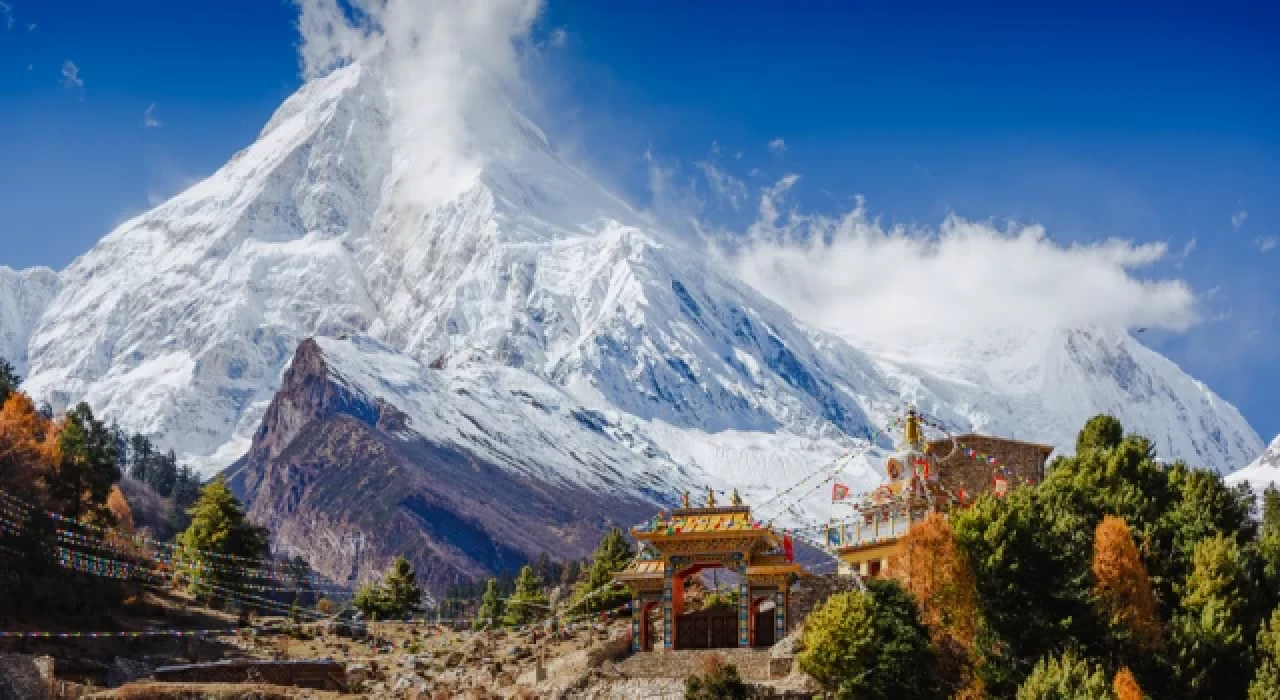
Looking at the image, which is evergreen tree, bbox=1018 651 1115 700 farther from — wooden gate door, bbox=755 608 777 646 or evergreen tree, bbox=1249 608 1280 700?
wooden gate door, bbox=755 608 777 646

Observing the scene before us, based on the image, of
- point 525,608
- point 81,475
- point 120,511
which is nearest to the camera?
point 81,475

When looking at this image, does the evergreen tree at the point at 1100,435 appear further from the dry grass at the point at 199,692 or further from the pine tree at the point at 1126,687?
the dry grass at the point at 199,692

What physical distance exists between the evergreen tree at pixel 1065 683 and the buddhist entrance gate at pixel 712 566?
1158cm

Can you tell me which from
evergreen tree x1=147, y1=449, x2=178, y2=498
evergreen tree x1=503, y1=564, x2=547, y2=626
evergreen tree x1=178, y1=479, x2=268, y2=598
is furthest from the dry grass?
evergreen tree x1=147, y1=449, x2=178, y2=498

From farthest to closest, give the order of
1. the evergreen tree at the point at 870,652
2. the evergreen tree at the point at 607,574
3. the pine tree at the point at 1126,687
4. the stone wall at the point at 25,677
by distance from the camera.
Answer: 1. the evergreen tree at the point at 607,574
2. the stone wall at the point at 25,677
3. the evergreen tree at the point at 870,652
4. the pine tree at the point at 1126,687

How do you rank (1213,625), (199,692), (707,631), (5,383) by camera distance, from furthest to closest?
(5,383)
(707,631)
(199,692)
(1213,625)

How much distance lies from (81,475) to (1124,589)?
5010 centimetres

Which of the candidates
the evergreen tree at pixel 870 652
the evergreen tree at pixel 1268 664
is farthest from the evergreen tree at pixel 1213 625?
the evergreen tree at pixel 870 652

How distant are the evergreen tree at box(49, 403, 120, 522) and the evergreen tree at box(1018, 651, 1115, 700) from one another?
4710 centimetres

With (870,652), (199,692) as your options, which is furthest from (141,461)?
(870,652)

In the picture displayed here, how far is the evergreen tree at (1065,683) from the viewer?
44375 millimetres

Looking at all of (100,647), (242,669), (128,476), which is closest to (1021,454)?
(242,669)

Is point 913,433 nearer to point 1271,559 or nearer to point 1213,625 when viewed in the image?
point 1271,559

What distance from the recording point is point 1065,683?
44906mm
